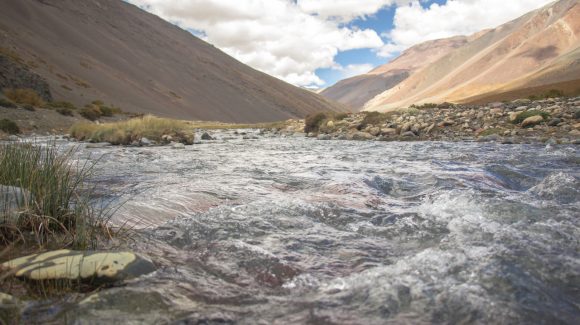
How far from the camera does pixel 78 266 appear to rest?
243 cm

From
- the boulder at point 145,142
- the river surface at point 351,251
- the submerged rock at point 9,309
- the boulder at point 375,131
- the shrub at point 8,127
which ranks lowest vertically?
the river surface at point 351,251


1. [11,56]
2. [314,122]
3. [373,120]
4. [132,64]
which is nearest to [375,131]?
[373,120]

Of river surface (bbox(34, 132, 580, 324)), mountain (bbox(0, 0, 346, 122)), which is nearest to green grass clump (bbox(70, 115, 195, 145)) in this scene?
river surface (bbox(34, 132, 580, 324))

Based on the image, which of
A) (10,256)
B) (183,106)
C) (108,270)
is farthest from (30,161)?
(183,106)

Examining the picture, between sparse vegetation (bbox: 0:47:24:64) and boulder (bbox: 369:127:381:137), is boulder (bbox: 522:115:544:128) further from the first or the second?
sparse vegetation (bbox: 0:47:24:64)

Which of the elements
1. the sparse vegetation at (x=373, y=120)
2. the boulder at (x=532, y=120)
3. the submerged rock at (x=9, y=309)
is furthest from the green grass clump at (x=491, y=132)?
the submerged rock at (x=9, y=309)

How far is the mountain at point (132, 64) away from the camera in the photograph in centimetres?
5484

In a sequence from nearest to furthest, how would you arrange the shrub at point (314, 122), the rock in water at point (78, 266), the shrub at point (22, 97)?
the rock in water at point (78, 266), the shrub at point (314, 122), the shrub at point (22, 97)

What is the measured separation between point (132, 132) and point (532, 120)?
14.0m

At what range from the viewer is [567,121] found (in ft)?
42.5

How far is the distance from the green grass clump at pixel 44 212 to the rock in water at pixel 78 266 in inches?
11.6

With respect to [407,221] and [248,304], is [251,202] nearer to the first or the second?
[407,221]

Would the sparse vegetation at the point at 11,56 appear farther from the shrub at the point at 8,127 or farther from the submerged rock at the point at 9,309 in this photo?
the submerged rock at the point at 9,309

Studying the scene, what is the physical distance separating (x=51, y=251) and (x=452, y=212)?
11.6ft
